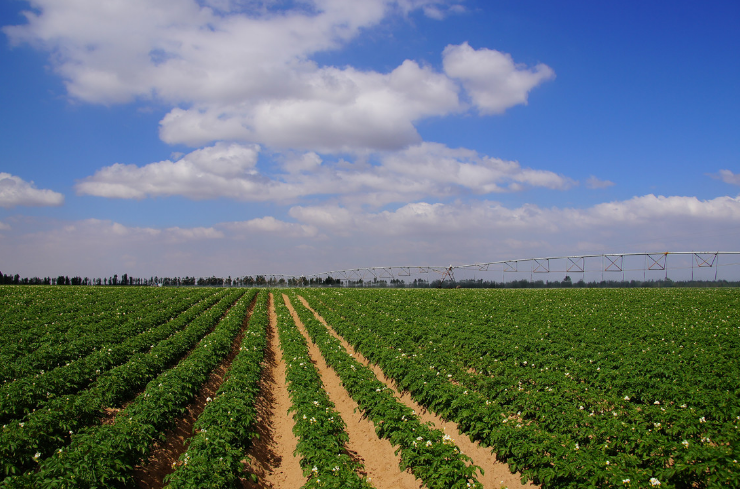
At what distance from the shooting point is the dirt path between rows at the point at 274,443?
8.09m

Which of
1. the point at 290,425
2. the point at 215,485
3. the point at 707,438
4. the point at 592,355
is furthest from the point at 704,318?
the point at 215,485

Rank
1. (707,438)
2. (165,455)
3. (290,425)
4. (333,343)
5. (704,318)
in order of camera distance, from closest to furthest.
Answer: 1. (707,438)
2. (165,455)
3. (290,425)
4. (333,343)
5. (704,318)

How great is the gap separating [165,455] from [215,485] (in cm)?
319

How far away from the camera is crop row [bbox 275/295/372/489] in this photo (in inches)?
253

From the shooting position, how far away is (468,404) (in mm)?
9539

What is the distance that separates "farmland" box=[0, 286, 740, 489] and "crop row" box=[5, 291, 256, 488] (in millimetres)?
40

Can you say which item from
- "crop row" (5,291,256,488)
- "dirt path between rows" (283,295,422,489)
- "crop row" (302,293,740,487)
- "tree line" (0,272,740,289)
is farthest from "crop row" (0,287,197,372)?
"tree line" (0,272,740,289)

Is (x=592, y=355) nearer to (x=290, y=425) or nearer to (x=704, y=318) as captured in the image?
(x=290, y=425)

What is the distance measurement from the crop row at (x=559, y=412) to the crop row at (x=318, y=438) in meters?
2.86

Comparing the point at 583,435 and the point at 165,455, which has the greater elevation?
the point at 583,435

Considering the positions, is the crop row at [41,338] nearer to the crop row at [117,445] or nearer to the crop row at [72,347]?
the crop row at [72,347]

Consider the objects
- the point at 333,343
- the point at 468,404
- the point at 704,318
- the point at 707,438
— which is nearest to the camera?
the point at 707,438

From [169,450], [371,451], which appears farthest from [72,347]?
[371,451]

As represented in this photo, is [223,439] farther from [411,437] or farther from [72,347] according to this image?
[72,347]
